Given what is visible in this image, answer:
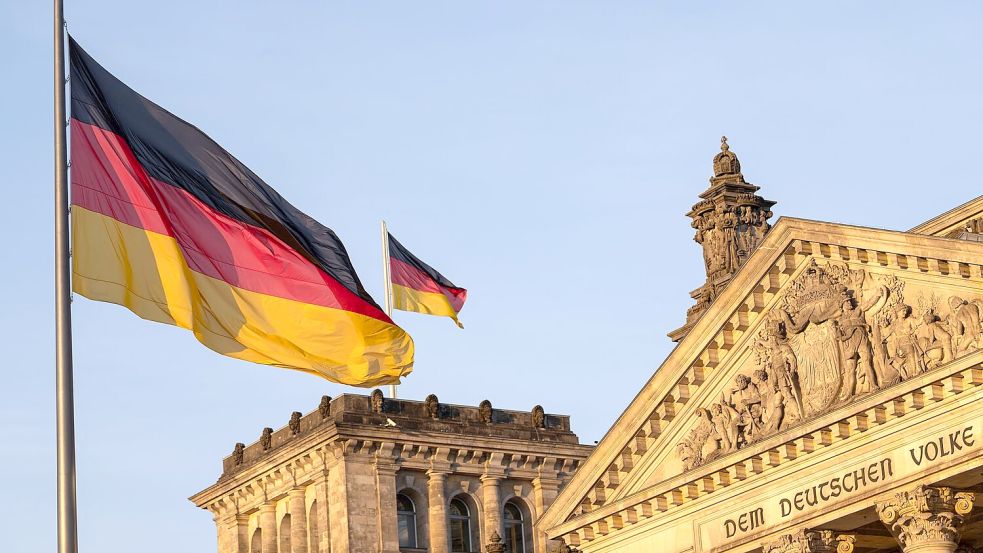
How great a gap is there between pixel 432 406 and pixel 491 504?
4.60 metres

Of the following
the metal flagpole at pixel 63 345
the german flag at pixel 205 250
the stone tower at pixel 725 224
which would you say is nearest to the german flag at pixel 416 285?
the stone tower at pixel 725 224

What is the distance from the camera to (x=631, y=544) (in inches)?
1859

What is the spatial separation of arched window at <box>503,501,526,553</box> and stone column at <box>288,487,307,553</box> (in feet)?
26.9

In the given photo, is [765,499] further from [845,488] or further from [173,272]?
[173,272]

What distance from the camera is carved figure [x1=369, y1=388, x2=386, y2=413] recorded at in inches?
2997

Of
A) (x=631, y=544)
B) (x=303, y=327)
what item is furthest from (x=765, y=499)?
Answer: (x=303, y=327)

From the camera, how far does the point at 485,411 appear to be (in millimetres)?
79125

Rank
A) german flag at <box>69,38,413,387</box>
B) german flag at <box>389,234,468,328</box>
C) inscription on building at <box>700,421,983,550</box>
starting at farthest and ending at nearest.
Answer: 1. german flag at <box>389,234,468,328</box>
2. inscription on building at <box>700,421,983,550</box>
3. german flag at <box>69,38,413,387</box>

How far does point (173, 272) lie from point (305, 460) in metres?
50.0

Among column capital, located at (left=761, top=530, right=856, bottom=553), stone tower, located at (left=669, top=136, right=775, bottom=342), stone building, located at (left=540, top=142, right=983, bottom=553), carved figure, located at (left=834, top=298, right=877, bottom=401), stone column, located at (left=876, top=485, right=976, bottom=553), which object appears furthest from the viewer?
stone tower, located at (left=669, top=136, right=775, bottom=342)

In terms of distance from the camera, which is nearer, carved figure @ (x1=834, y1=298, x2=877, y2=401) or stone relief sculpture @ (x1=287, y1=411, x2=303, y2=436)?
carved figure @ (x1=834, y1=298, x2=877, y2=401)

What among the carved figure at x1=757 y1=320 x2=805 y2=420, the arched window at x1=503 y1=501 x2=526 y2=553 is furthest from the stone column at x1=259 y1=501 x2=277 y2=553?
the carved figure at x1=757 y1=320 x2=805 y2=420

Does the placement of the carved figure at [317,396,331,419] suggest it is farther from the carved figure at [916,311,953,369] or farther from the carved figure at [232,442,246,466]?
the carved figure at [916,311,953,369]

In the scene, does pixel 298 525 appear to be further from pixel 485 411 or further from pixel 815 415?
pixel 815 415
